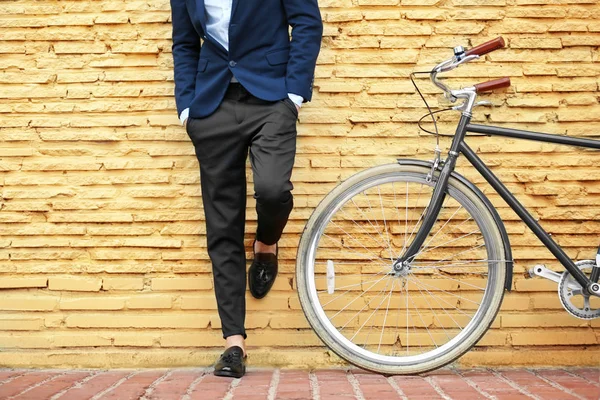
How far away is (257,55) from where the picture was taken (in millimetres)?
3439

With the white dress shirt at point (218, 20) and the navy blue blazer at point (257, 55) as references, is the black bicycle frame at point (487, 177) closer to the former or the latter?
the navy blue blazer at point (257, 55)

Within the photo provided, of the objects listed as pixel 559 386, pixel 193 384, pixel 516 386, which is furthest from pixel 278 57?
pixel 559 386

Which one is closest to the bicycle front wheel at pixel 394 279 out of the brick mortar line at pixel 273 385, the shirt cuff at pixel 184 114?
the brick mortar line at pixel 273 385

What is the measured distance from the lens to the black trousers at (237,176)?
11.1ft

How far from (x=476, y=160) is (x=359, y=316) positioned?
1032mm

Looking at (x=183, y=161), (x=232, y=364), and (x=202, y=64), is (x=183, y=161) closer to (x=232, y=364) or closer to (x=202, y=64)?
(x=202, y=64)

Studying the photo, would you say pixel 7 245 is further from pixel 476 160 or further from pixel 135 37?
pixel 476 160

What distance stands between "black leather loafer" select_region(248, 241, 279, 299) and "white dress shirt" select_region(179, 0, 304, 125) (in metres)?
0.80

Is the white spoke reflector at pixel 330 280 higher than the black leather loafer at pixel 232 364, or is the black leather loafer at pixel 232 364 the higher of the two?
the white spoke reflector at pixel 330 280

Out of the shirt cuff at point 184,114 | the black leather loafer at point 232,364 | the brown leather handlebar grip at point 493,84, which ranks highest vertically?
the brown leather handlebar grip at point 493,84

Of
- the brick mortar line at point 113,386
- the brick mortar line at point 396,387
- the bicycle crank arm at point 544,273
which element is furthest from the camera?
the bicycle crank arm at point 544,273

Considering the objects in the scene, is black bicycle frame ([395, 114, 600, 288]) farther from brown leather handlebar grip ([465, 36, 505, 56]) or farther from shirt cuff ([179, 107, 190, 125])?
shirt cuff ([179, 107, 190, 125])

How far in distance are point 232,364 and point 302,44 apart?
1.49 meters

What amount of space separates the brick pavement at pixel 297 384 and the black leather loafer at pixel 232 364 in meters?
0.04
